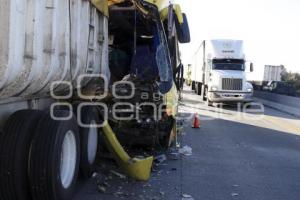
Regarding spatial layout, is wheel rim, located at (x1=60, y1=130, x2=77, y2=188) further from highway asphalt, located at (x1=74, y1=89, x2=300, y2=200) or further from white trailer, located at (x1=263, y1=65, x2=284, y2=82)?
white trailer, located at (x1=263, y1=65, x2=284, y2=82)

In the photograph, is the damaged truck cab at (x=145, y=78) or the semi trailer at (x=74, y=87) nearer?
the semi trailer at (x=74, y=87)

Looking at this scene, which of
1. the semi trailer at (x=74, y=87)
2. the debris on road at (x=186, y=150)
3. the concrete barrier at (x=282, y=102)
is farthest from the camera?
the concrete barrier at (x=282, y=102)

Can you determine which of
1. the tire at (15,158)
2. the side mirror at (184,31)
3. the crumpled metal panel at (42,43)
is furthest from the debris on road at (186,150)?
the tire at (15,158)

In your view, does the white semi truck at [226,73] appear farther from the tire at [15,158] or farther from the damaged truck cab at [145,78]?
the tire at [15,158]

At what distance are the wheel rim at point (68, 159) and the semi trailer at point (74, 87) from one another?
A: 0.04 feet

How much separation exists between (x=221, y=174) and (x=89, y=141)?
8.17ft

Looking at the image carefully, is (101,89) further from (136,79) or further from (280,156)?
(280,156)

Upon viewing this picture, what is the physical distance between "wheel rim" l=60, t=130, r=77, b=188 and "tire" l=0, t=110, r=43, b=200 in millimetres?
532

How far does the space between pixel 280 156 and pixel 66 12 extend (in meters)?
6.58

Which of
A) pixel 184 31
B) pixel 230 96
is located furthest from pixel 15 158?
pixel 230 96

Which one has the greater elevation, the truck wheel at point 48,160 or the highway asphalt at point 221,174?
the truck wheel at point 48,160

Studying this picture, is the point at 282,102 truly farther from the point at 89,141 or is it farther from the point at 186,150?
the point at 89,141

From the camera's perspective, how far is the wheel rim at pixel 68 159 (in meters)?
5.48

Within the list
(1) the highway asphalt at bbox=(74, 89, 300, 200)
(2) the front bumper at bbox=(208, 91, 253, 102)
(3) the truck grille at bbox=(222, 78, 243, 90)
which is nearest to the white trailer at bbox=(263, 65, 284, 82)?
(2) the front bumper at bbox=(208, 91, 253, 102)
